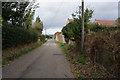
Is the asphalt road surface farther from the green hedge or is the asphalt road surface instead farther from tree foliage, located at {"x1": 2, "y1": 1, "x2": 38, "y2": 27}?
tree foliage, located at {"x1": 2, "y1": 1, "x2": 38, "y2": 27}

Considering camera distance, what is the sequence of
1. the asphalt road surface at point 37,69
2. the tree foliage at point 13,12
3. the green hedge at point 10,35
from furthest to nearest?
the tree foliage at point 13,12 → the green hedge at point 10,35 → the asphalt road surface at point 37,69

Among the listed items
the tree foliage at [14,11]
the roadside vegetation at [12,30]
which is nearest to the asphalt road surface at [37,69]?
the roadside vegetation at [12,30]

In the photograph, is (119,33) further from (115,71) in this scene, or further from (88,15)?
(88,15)

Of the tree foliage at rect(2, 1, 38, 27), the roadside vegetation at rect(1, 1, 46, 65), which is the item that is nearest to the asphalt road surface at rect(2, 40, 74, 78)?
the roadside vegetation at rect(1, 1, 46, 65)

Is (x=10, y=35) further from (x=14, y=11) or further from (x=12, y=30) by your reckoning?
(x=14, y=11)

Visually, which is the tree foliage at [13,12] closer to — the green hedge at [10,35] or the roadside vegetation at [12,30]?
the roadside vegetation at [12,30]

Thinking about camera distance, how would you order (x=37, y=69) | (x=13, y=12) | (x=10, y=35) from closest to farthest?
(x=37, y=69), (x=10, y=35), (x=13, y=12)

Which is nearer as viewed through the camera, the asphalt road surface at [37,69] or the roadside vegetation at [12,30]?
the asphalt road surface at [37,69]

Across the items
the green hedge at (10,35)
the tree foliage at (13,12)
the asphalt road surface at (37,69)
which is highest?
the tree foliage at (13,12)

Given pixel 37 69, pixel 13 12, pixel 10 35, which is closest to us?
pixel 37 69

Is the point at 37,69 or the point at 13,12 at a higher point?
the point at 13,12

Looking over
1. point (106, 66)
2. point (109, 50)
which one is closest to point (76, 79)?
point (106, 66)

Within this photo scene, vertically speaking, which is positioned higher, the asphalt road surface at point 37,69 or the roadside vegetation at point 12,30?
the roadside vegetation at point 12,30

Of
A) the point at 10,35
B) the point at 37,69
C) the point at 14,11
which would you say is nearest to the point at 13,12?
the point at 14,11
